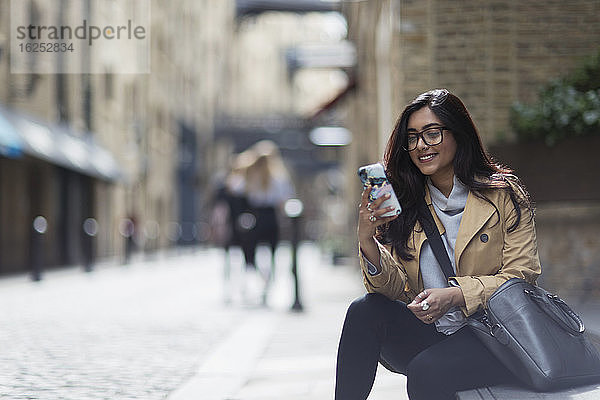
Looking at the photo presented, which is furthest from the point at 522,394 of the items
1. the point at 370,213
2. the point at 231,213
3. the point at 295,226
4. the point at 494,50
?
the point at 231,213

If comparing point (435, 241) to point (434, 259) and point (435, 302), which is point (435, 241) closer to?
point (434, 259)

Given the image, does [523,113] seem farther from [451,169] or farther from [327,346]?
[451,169]

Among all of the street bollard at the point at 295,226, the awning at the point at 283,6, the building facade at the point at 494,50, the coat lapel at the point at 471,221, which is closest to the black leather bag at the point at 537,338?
the coat lapel at the point at 471,221

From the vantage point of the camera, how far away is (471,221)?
119 inches

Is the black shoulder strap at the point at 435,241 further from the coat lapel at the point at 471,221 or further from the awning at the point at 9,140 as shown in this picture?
the awning at the point at 9,140

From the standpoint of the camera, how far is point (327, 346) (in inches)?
237

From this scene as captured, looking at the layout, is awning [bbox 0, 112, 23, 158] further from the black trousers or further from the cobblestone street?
the black trousers

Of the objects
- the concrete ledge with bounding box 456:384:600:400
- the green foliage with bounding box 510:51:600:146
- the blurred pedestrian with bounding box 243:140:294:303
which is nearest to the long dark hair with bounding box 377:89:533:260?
the concrete ledge with bounding box 456:384:600:400

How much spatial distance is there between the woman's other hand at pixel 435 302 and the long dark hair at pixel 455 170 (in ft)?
0.90

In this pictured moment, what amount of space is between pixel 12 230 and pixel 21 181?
1.23 meters

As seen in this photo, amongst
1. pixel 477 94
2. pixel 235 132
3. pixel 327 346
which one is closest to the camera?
pixel 327 346

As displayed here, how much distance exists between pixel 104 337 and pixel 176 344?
79 centimetres

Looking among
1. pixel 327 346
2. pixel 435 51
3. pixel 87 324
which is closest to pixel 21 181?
pixel 87 324

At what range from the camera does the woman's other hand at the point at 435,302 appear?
2.87 metres
